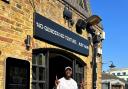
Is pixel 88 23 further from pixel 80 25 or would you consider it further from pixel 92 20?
pixel 80 25

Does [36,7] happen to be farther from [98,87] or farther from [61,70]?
[98,87]

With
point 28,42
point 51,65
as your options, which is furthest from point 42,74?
point 51,65

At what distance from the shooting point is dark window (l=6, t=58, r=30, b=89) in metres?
8.94

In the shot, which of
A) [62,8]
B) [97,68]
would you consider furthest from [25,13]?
[97,68]

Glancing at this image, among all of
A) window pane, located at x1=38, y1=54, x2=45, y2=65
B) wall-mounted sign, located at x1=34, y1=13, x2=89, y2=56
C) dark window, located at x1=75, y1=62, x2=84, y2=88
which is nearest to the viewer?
wall-mounted sign, located at x1=34, y1=13, x2=89, y2=56

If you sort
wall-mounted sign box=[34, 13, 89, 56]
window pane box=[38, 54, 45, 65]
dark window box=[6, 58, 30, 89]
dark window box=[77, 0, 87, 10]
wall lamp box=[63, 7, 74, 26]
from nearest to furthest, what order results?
dark window box=[6, 58, 30, 89] → wall-mounted sign box=[34, 13, 89, 56] → window pane box=[38, 54, 45, 65] → wall lamp box=[63, 7, 74, 26] → dark window box=[77, 0, 87, 10]

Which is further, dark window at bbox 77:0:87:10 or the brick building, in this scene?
dark window at bbox 77:0:87:10

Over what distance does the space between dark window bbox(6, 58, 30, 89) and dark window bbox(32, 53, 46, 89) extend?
24.7 inches

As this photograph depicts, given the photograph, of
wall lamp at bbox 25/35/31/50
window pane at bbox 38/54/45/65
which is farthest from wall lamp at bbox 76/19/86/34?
wall lamp at bbox 25/35/31/50

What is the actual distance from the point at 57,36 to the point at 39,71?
117 centimetres

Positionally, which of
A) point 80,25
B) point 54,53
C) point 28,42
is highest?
point 80,25

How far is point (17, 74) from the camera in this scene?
926cm

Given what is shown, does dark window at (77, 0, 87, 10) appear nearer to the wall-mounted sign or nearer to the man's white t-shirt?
the wall-mounted sign

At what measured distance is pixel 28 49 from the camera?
32.2ft
